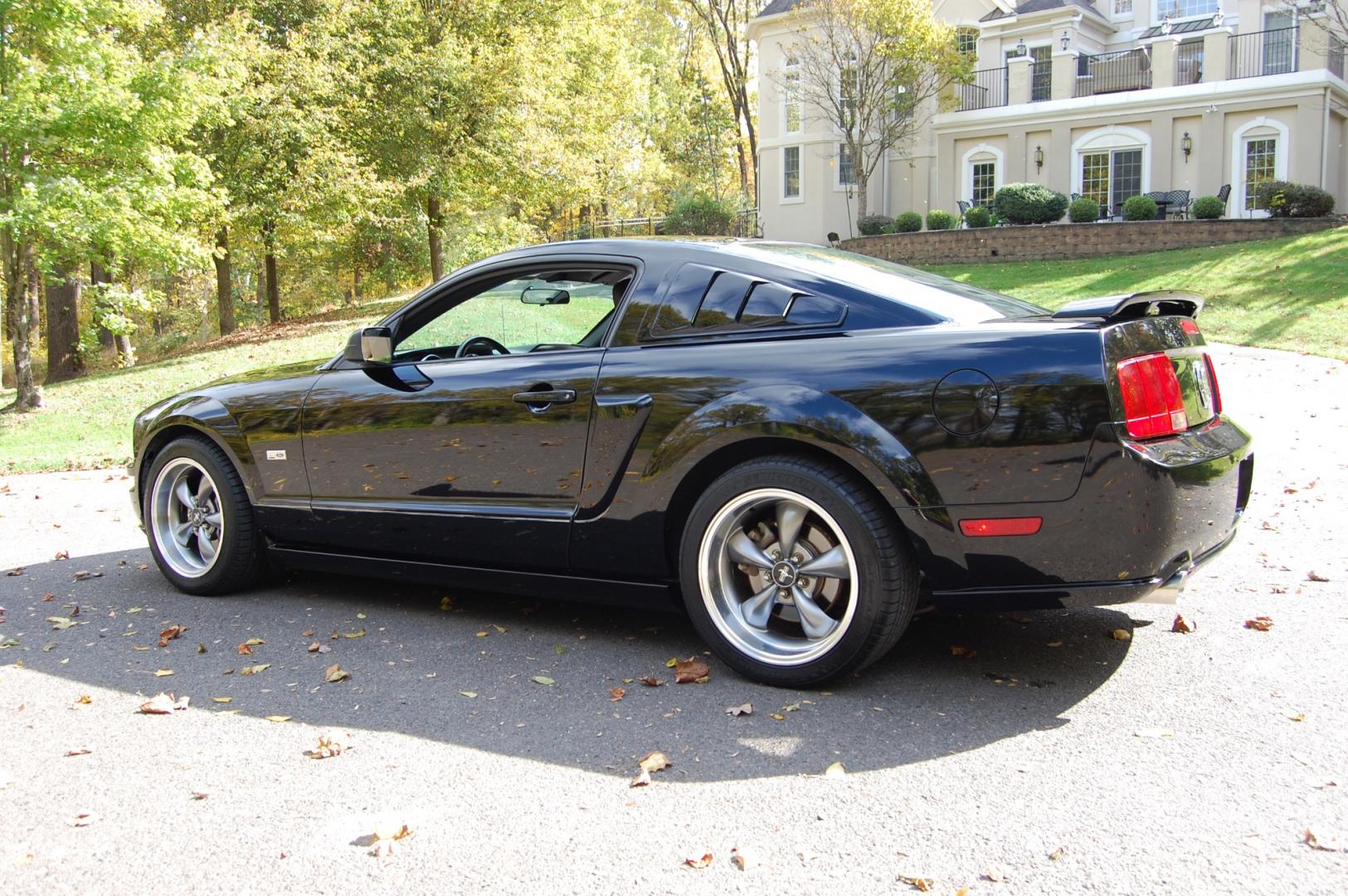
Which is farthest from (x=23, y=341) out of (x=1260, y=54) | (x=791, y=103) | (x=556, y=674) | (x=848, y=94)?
(x=1260, y=54)

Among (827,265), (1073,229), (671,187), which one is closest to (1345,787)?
(827,265)

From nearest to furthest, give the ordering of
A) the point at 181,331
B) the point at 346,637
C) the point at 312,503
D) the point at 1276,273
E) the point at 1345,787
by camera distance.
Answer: the point at 1345,787, the point at 346,637, the point at 312,503, the point at 1276,273, the point at 181,331

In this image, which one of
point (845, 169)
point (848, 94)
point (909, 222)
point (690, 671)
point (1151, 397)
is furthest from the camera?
point (845, 169)

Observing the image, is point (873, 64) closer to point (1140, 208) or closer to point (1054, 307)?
point (1140, 208)

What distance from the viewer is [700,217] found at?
32.5m

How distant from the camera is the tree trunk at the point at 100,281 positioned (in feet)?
54.5

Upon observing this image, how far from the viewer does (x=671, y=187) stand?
171ft

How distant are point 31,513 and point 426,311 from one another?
498 centimetres

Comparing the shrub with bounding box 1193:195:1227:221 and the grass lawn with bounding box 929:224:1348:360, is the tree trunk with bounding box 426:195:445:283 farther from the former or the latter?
the shrub with bounding box 1193:195:1227:221

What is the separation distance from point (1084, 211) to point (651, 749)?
80.0 ft

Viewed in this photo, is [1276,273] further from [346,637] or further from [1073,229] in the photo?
[346,637]

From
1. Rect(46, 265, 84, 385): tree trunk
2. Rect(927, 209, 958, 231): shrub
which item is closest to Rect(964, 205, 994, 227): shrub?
Rect(927, 209, 958, 231): shrub

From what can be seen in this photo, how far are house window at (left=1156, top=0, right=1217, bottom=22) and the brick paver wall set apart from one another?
34.0 feet

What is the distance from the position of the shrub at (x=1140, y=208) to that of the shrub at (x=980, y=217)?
3.06 meters
